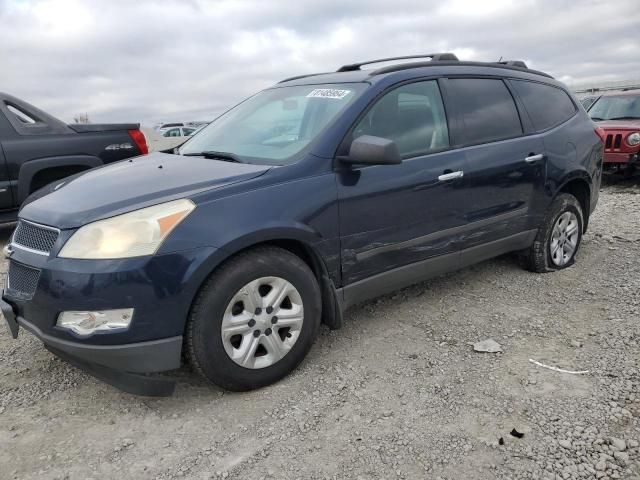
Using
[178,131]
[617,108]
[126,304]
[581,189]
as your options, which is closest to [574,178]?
[581,189]

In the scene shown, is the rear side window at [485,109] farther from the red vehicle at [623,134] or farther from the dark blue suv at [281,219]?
the red vehicle at [623,134]

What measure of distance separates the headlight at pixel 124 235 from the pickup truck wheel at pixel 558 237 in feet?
10.3

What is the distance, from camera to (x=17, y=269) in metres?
2.75

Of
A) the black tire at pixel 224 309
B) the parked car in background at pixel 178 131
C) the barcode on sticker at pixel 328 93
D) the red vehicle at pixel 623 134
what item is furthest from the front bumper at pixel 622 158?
the parked car in background at pixel 178 131

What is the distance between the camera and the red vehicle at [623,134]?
8602mm

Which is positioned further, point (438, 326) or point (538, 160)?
point (538, 160)

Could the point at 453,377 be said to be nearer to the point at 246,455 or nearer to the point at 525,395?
the point at 525,395

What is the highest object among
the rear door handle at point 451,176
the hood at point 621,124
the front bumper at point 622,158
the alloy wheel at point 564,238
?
the hood at point 621,124

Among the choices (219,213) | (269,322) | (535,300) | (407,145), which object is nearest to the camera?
(219,213)

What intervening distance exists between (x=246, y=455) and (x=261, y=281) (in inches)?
32.8

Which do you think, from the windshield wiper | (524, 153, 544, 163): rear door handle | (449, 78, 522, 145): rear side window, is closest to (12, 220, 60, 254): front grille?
the windshield wiper

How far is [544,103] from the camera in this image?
4.43 metres

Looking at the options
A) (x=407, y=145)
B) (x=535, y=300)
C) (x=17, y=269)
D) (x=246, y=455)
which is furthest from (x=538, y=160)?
(x=17, y=269)

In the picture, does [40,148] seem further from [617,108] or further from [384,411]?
[617,108]
